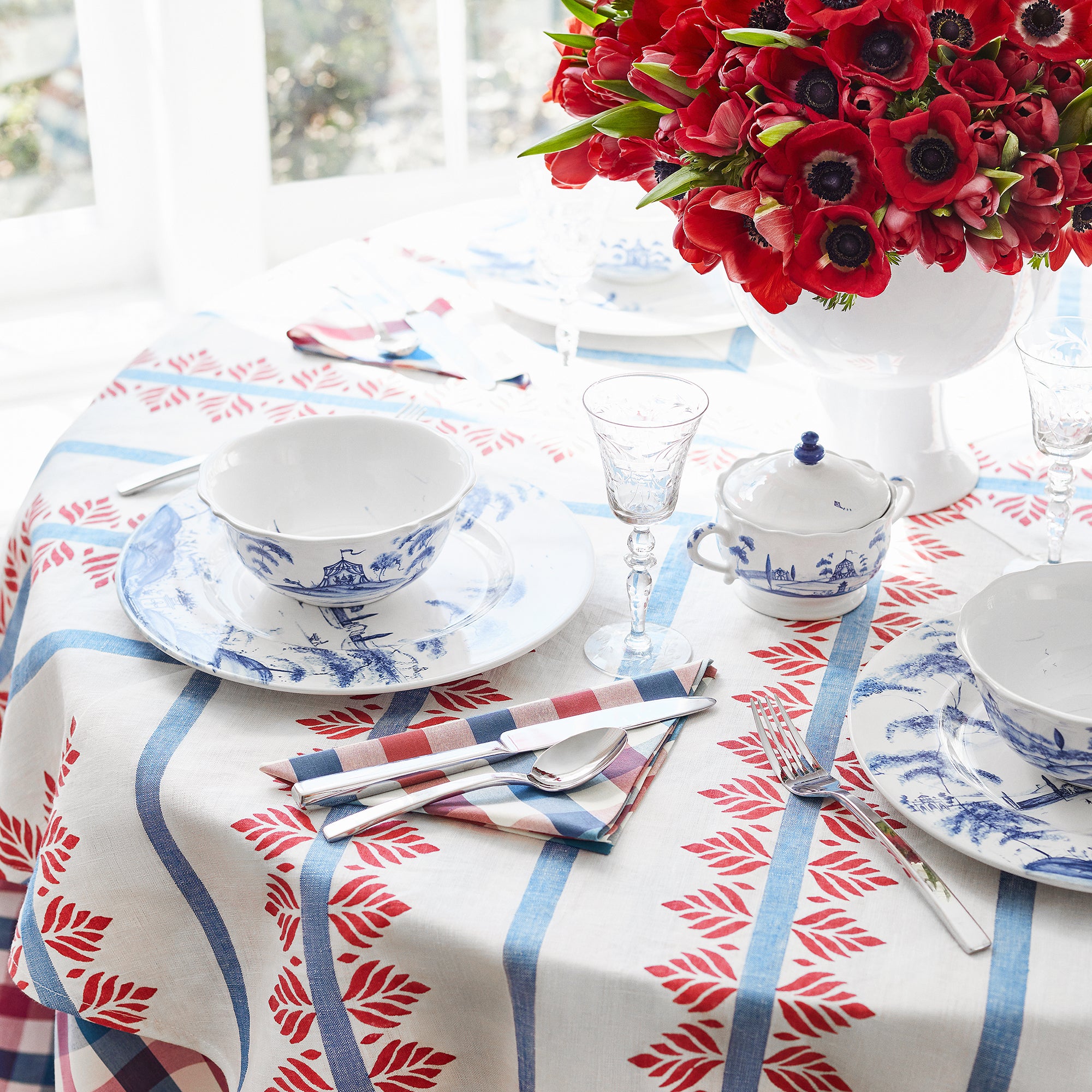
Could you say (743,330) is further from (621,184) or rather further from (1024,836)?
(1024,836)

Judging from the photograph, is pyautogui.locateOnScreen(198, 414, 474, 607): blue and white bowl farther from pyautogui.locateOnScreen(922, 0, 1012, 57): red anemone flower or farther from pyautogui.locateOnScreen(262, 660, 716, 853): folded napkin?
pyautogui.locateOnScreen(922, 0, 1012, 57): red anemone flower

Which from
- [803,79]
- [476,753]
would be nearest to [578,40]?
[803,79]

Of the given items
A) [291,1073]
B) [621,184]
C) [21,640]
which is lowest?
[291,1073]

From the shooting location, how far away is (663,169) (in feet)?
2.97

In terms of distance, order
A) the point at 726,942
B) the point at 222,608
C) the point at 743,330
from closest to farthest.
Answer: the point at 726,942
the point at 222,608
the point at 743,330

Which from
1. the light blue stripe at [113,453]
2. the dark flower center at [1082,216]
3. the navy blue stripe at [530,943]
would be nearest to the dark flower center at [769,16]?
the dark flower center at [1082,216]

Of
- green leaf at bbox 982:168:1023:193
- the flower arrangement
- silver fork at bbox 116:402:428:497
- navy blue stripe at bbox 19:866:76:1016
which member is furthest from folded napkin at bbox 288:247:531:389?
navy blue stripe at bbox 19:866:76:1016

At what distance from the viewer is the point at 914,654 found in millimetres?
827

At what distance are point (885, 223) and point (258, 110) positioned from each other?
216 cm

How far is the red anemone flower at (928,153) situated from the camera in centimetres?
75

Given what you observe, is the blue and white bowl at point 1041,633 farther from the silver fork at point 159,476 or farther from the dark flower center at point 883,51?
the silver fork at point 159,476

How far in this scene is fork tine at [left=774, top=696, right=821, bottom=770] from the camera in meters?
0.75

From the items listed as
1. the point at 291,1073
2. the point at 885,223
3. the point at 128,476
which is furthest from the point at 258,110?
the point at 291,1073

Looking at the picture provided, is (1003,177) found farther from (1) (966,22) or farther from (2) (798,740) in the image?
(2) (798,740)
